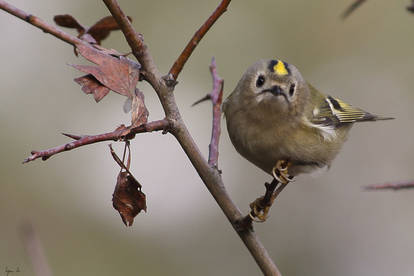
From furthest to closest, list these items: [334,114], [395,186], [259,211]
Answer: [334,114] < [259,211] < [395,186]

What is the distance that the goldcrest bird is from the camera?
212 centimetres

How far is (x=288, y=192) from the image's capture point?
184 inches

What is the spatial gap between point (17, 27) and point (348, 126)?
3.35 metres

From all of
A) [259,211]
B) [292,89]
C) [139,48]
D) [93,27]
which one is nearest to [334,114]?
[292,89]

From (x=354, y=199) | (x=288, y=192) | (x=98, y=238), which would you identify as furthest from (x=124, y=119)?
(x=354, y=199)

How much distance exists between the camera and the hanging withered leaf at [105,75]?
4.15 feet

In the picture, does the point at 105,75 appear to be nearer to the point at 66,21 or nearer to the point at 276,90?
the point at 66,21

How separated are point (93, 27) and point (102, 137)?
547 mm

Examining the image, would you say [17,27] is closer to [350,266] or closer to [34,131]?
[34,131]

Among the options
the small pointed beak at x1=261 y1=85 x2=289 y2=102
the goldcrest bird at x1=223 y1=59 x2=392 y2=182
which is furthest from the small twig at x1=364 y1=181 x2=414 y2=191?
the small pointed beak at x1=261 y1=85 x2=289 y2=102

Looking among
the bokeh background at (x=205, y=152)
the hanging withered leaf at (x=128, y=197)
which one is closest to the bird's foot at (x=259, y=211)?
the hanging withered leaf at (x=128, y=197)

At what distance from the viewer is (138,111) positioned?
1260mm

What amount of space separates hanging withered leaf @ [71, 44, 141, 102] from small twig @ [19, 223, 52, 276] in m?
0.33

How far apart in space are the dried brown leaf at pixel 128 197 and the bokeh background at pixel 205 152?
106 inches
